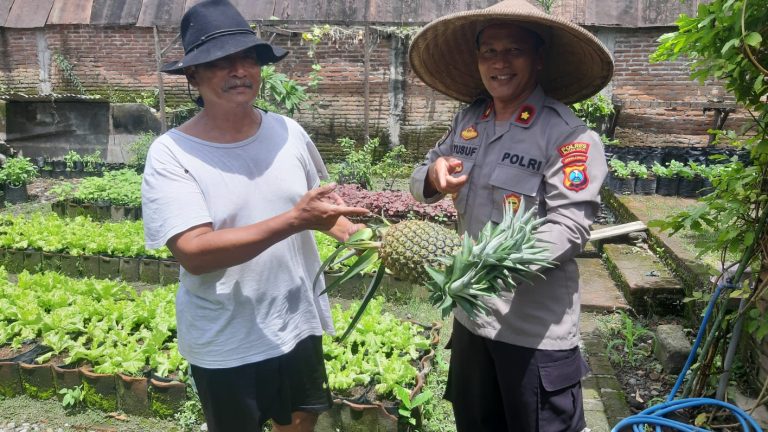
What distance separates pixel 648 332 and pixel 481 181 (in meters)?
3.07

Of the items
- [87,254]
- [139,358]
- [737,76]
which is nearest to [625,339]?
[737,76]

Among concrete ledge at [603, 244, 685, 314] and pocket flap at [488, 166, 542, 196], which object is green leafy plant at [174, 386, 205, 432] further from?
concrete ledge at [603, 244, 685, 314]

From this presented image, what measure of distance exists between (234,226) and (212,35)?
2.49ft

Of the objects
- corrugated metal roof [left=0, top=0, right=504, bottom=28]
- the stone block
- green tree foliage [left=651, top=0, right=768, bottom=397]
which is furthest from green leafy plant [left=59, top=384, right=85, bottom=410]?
corrugated metal roof [left=0, top=0, right=504, bottom=28]

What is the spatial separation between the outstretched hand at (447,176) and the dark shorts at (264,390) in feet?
3.03

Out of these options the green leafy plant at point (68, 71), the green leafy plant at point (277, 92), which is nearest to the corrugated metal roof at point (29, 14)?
the green leafy plant at point (68, 71)

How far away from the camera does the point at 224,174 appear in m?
2.21

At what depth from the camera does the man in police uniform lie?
203 cm

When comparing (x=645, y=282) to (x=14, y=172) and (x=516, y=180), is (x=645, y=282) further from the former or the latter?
(x=14, y=172)

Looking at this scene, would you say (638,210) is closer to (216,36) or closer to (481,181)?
(481,181)

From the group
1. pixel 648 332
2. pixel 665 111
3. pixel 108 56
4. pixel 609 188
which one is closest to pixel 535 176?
pixel 648 332

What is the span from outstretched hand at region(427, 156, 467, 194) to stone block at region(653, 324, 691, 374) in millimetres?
2598

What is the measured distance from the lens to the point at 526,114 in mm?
2193

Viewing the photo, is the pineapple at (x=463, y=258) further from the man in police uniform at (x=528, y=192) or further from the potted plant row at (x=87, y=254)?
the potted plant row at (x=87, y=254)
